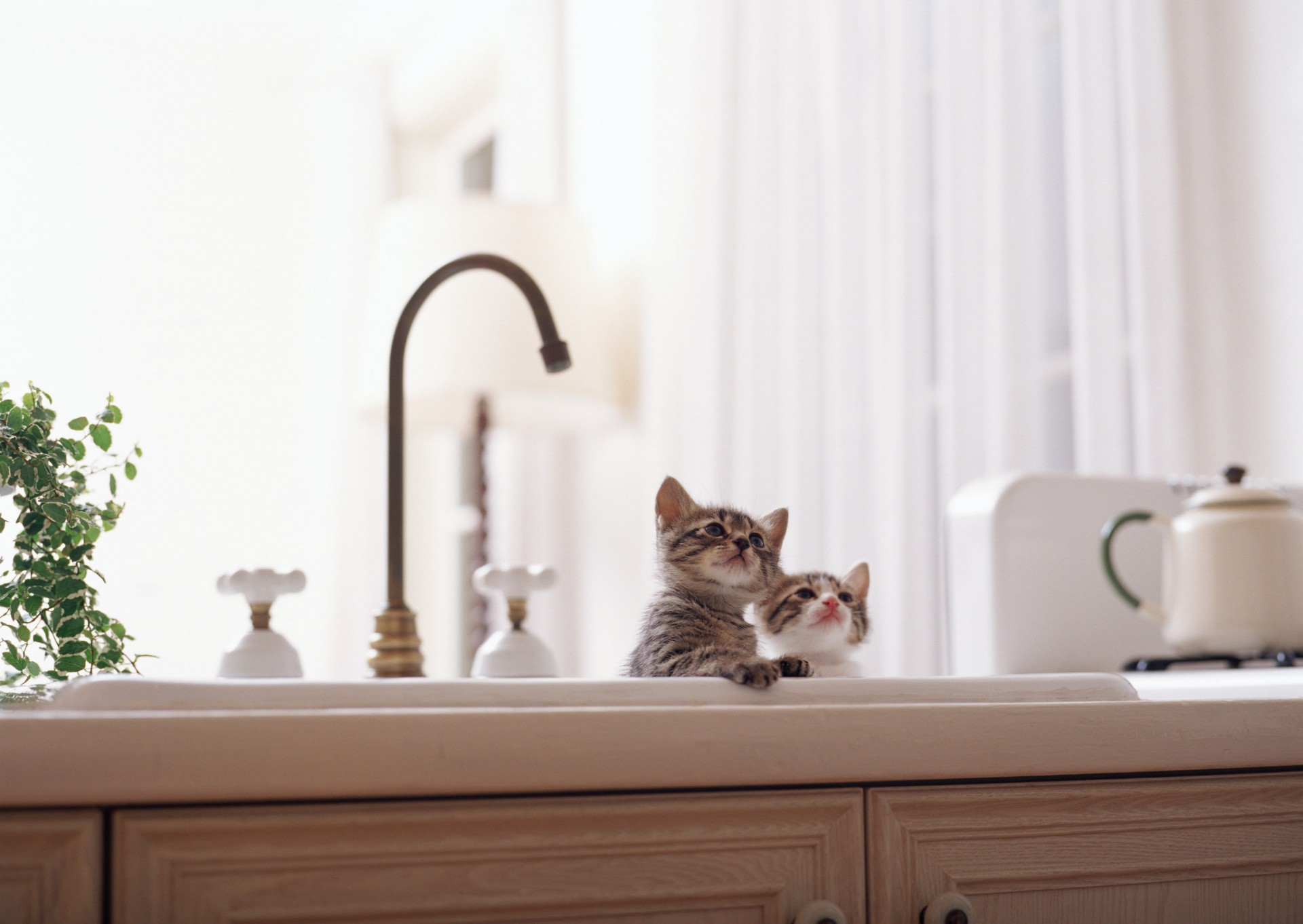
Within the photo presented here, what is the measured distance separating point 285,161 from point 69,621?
3521mm

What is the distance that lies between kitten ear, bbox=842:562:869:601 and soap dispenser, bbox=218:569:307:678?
0.40 metres

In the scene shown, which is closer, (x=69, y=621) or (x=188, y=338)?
(x=69, y=621)

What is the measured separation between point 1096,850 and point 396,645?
581 millimetres

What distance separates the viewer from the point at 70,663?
0.72m

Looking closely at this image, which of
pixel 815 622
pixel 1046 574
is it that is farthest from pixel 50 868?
pixel 1046 574

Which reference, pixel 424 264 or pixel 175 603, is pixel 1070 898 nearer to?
pixel 424 264

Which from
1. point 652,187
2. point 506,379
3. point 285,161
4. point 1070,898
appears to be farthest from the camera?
point 285,161

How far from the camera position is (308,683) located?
1.90 ft

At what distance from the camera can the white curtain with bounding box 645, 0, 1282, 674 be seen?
134cm

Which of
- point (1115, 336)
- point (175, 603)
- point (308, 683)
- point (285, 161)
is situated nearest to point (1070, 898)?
point (308, 683)

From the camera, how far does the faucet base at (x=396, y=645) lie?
986 millimetres

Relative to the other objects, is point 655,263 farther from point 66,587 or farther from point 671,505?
point 66,587

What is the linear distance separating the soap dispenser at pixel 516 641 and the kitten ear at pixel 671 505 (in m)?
0.20

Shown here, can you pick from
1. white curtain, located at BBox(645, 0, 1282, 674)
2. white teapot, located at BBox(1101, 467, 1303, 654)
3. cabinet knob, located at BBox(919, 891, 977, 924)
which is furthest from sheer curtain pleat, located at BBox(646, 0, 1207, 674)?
cabinet knob, located at BBox(919, 891, 977, 924)
